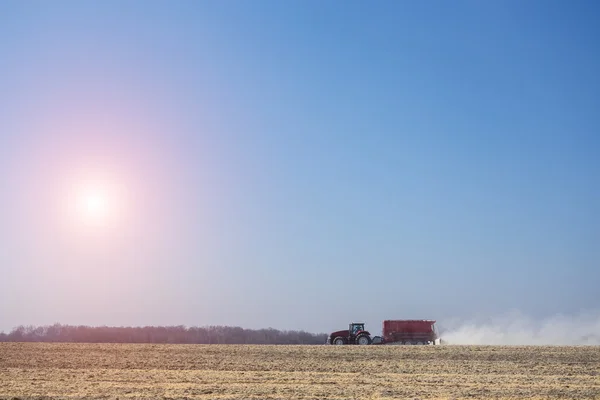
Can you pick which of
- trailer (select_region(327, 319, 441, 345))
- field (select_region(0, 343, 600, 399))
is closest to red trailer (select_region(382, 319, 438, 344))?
trailer (select_region(327, 319, 441, 345))

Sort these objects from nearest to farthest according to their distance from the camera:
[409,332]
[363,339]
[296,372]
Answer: [296,372]
[363,339]
[409,332]

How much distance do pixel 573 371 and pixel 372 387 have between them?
13.3m


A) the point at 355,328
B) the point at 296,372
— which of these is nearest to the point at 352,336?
the point at 355,328

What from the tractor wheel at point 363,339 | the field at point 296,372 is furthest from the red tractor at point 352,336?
the field at point 296,372

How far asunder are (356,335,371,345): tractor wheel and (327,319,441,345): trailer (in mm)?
834

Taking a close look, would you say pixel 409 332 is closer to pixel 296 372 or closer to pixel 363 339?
pixel 363 339

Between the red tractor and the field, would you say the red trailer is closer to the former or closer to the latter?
the red tractor

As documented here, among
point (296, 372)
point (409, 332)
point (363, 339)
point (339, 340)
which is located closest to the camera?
point (296, 372)

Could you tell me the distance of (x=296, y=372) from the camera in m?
35.8

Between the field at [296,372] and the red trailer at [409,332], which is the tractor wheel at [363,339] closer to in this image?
the red trailer at [409,332]

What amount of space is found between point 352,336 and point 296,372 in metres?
28.1

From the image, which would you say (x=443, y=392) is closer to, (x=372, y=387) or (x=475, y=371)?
(x=372, y=387)

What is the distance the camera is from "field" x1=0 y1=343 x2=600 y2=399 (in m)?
27.6

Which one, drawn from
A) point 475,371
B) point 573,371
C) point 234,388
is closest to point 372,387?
point 234,388
